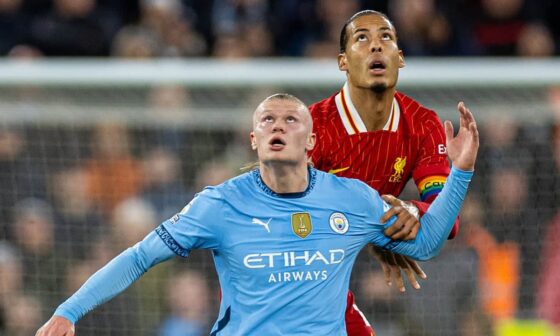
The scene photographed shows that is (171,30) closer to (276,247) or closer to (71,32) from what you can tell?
(71,32)

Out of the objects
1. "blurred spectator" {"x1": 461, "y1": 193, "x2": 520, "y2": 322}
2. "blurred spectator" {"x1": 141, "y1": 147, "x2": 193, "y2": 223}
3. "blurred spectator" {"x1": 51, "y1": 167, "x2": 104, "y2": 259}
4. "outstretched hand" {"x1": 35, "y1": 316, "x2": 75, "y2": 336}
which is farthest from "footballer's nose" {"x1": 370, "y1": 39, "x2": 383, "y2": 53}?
"blurred spectator" {"x1": 51, "y1": 167, "x2": 104, "y2": 259}

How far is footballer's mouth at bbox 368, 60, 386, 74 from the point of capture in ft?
19.1

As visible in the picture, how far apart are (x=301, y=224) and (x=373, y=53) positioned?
95 centimetres

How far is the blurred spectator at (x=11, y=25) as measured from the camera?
998 cm

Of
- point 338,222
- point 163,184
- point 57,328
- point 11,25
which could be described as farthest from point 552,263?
point 11,25

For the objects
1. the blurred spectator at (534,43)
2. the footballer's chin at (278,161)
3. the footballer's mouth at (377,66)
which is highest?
the blurred spectator at (534,43)

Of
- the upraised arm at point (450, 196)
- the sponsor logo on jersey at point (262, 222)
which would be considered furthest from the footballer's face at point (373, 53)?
the sponsor logo on jersey at point (262, 222)

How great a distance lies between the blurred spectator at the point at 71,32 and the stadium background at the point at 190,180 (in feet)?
2.58

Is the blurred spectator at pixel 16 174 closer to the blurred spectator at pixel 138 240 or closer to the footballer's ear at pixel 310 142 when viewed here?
the blurred spectator at pixel 138 240

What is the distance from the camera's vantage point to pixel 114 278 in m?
5.23

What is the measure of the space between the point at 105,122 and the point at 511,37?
328 cm

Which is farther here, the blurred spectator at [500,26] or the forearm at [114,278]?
the blurred spectator at [500,26]

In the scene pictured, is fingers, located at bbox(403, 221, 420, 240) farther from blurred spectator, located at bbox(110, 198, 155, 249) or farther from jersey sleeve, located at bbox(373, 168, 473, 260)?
blurred spectator, located at bbox(110, 198, 155, 249)

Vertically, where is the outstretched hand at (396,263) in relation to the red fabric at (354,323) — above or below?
above
